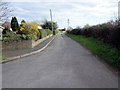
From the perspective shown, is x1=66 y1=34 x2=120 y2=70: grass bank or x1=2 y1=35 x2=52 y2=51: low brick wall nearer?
x1=66 y1=34 x2=120 y2=70: grass bank

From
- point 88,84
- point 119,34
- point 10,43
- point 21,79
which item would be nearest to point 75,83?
point 88,84

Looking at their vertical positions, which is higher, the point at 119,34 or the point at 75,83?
the point at 119,34

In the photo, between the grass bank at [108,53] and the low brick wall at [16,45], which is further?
the low brick wall at [16,45]

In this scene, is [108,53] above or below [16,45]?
below

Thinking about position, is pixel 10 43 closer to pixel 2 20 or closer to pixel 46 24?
pixel 2 20

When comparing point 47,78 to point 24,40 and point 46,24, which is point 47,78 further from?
point 46,24

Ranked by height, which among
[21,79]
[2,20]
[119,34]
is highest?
[2,20]

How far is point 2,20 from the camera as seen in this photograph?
624 inches

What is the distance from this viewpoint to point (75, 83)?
7094mm

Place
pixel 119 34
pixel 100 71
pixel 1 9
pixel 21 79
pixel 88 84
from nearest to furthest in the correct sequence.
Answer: pixel 88 84, pixel 21 79, pixel 100 71, pixel 119 34, pixel 1 9

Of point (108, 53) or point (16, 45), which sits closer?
point (108, 53)

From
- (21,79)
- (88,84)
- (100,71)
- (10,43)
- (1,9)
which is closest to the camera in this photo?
(88,84)

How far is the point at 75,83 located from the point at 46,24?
77.8m

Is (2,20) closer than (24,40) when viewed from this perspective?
Yes
